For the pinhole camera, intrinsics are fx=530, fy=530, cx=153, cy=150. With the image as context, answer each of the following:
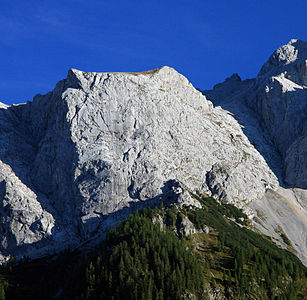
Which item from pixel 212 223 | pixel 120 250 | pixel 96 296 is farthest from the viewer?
pixel 212 223

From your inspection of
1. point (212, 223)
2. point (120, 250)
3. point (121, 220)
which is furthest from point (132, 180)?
point (120, 250)

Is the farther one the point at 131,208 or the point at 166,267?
the point at 131,208

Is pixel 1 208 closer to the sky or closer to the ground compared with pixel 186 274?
closer to the sky

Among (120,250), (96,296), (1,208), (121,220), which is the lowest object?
(96,296)

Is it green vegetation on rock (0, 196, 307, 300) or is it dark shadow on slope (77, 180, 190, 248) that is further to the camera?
dark shadow on slope (77, 180, 190, 248)

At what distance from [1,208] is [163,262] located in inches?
2945

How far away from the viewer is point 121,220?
184250 mm

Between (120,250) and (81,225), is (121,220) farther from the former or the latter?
(120,250)

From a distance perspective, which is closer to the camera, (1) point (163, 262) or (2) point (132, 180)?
(1) point (163, 262)

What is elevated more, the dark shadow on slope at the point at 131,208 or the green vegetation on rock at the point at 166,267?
the dark shadow on slope at the point at 131,208

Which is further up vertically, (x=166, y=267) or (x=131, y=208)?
(x=131, y=208)

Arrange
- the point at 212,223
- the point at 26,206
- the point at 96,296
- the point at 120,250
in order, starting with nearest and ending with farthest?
the point at 96,296 < the point at 120,250 < the point at 212,223 < the point at 26,206

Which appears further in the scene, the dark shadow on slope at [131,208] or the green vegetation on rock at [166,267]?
the dark shadow on slope at [131,208]

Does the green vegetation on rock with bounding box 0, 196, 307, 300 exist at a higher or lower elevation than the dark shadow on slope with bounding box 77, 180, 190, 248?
lower
